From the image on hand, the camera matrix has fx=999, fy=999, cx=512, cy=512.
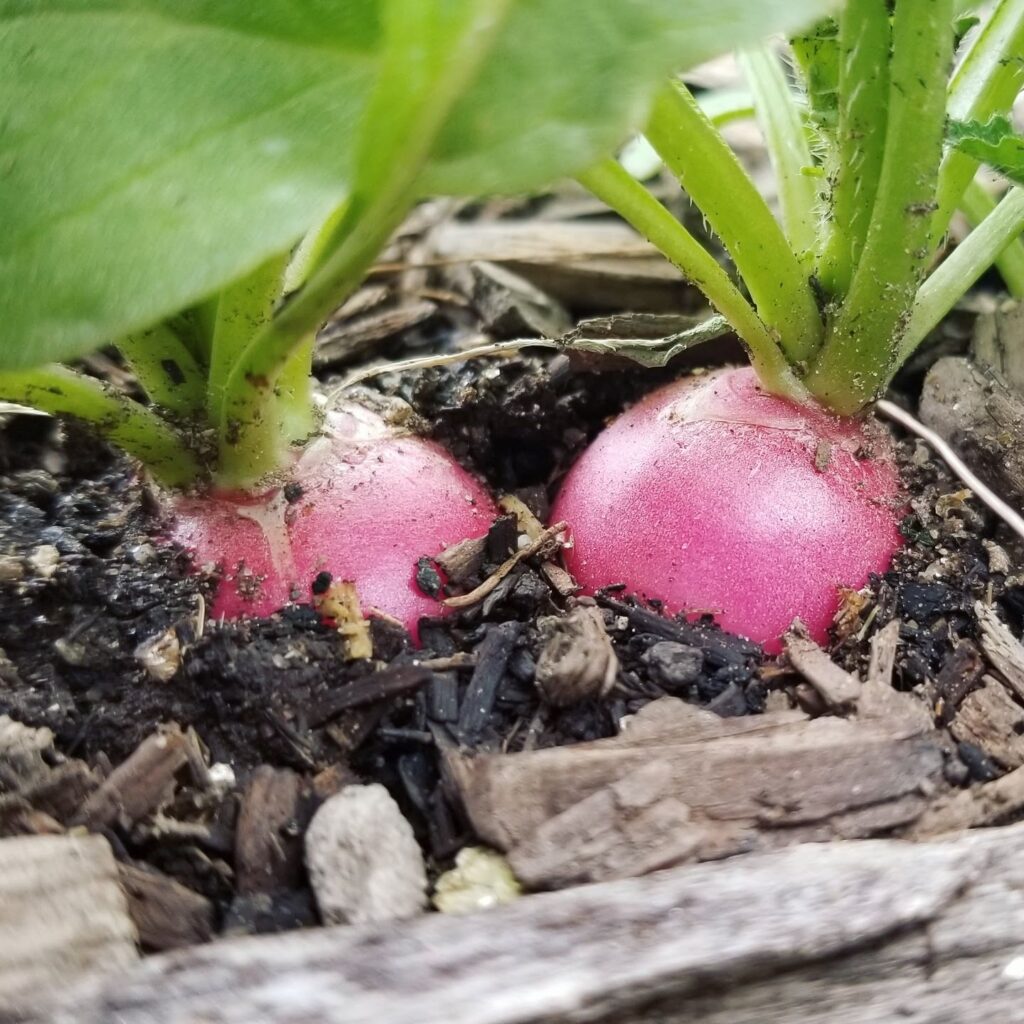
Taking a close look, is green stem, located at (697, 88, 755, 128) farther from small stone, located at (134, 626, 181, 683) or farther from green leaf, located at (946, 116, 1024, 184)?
small stone, located at (134, 626, 181, 683)

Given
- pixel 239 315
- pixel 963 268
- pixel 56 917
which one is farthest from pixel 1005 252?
pixel 56 917

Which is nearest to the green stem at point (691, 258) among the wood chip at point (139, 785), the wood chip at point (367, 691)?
the wood chip at point (367, 691)

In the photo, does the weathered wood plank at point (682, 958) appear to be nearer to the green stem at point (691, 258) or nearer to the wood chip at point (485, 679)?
the wood chip at point (485, 679)

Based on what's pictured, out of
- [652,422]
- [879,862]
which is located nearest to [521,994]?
[879,862]

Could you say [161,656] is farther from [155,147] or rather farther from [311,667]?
[155,147]

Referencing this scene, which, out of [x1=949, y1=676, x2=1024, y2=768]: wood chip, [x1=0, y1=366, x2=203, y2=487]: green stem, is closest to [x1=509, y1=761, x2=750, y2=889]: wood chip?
[x1=949, y1=676, x2=1024, y2=768]: wood chip

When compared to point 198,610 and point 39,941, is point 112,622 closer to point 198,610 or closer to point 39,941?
point 198,610
